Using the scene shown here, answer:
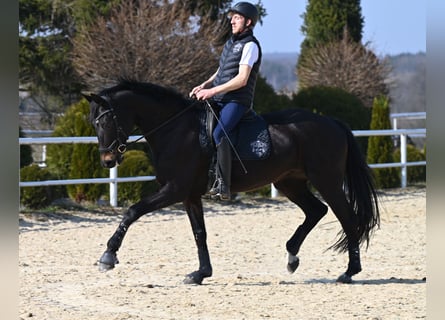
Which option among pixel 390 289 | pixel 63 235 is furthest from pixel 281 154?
pixel 63 235

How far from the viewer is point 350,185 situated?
7027 millimetres

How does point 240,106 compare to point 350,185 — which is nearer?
point 240,106

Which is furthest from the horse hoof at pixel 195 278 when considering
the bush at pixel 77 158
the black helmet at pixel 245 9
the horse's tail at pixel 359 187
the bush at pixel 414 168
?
the bush at pixel 414 168

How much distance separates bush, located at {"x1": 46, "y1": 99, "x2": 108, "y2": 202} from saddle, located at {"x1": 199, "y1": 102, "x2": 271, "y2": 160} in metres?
6.34

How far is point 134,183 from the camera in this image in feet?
41.4

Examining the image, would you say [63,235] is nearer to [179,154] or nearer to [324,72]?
[179,154]

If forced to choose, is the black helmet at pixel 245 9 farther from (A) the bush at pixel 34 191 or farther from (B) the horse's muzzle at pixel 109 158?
(A) the bush at pixel 34 191

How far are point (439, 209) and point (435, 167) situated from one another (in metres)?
0.12

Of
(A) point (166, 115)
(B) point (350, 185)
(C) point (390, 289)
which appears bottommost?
(C) point (390, 289)

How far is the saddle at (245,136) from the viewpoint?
6.32m

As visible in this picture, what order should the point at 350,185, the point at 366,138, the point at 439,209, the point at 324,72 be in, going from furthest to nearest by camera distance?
1. the point at 324,72
2. the point at 366,138
3. the point at 350,185
4. the point at 439,209

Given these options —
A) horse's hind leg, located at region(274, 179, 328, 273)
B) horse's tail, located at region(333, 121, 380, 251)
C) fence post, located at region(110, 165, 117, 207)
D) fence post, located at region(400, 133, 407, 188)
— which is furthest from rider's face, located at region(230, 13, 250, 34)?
fence post, located at region(400, 133, 407, 188)

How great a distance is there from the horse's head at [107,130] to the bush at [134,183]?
6.45 m

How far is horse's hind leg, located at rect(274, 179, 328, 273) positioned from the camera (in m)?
6.86
